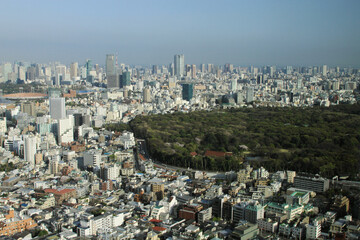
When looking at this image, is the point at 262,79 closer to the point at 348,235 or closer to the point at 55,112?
the point at 55,112

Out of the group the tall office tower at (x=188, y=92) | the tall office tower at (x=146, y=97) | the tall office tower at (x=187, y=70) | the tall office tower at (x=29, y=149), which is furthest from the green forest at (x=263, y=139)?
the tall office tower at (x=187, y=70)

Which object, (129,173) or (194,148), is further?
(194,148)

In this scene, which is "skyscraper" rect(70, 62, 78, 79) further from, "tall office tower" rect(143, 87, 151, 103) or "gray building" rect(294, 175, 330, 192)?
"gray building" rect(294, 175, 330, 192)

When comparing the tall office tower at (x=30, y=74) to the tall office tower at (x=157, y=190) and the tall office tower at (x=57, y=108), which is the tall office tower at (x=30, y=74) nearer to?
the tall office tower at (x=57, y=108)

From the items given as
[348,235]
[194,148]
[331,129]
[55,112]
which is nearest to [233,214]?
[348,235]

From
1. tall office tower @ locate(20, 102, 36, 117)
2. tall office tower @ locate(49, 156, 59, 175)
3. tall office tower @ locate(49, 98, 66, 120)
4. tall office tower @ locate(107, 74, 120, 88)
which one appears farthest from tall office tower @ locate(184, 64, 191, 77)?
tall office tower @ locate(49, 156, 59, 175)

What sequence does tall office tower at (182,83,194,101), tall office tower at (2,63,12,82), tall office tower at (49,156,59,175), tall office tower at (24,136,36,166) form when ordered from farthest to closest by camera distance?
tall office tower at (2,63,12,82) → tall office tower at (182,83,194,101) → tall office tower at (24,136,36,166) → tall office tower at (49,156,59,175)
